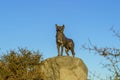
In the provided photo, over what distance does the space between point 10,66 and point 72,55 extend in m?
5.37

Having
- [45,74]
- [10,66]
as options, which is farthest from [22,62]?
[45,74]

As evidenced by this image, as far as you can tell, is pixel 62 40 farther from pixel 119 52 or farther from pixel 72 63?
pixel 119 52

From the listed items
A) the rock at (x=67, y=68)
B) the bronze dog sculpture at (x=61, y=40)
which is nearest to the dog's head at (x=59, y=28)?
the bronze dog sculpture at (x=61, y=40)

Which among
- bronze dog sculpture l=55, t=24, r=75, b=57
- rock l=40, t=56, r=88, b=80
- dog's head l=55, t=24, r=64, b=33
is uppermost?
dog's head l=55, t=24, r=64, b=33

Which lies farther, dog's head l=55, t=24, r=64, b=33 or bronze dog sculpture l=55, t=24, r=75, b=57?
dog's head l=55, t=24, r=64, b=33

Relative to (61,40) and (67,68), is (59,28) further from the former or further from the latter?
(67,68)

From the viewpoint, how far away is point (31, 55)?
26.8 metres

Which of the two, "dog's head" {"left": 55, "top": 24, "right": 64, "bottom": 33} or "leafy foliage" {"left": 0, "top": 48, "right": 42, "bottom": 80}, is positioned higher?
"dog's head" {"left": 55, "top": 24, "right": 64, "bottom": 33}

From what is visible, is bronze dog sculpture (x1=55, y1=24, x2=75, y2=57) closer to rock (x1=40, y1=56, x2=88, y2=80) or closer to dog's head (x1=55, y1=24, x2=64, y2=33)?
dog's head (x1=55, y1=24, x2=64, y2=33)

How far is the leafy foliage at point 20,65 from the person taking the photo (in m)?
25.2

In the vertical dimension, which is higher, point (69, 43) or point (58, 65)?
point (69, 43)

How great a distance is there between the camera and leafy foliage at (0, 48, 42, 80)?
2515cm

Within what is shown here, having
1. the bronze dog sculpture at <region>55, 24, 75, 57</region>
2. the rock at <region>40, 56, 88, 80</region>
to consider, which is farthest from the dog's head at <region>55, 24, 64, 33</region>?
the rock at <region>40, 56, 88, 80</region>

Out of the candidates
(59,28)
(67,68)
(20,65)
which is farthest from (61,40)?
(20,65)
